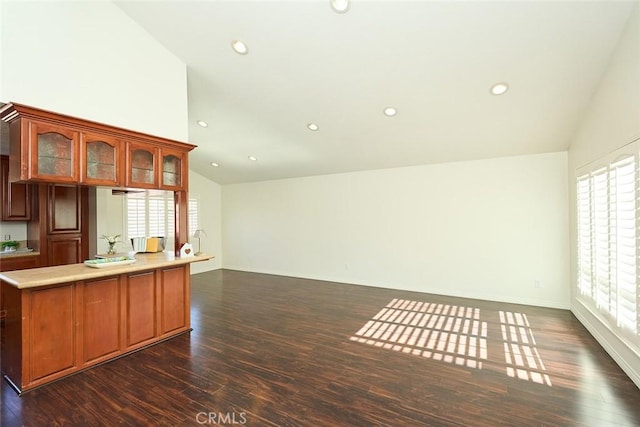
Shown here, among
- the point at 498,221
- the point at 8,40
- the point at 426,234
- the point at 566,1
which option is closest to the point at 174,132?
the point at 8,40

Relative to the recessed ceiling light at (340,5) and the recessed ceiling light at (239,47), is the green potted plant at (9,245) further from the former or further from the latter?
the recessed ceiling light at (340,5)

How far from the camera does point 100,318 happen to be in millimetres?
2816

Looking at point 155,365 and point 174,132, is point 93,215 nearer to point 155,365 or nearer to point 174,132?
point 174,132

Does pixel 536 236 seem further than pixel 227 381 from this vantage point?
Yes

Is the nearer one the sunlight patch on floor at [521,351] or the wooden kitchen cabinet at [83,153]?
the wooden kitchen cabinet at [83,153]

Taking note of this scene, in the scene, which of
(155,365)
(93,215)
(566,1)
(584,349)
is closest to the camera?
(566,1)

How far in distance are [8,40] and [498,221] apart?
6249mm

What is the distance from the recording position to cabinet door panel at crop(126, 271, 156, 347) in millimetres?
3051

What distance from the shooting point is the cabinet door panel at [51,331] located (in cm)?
240

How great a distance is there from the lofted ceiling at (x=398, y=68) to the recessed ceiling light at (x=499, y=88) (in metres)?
0.06

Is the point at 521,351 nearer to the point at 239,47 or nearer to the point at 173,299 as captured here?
the point at 173,299

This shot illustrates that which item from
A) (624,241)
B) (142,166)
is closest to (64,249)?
(142,166)

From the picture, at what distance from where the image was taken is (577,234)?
155 inches

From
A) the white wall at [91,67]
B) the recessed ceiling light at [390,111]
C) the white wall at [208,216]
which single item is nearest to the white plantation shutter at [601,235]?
the recessed ceiling light at [390,111]
